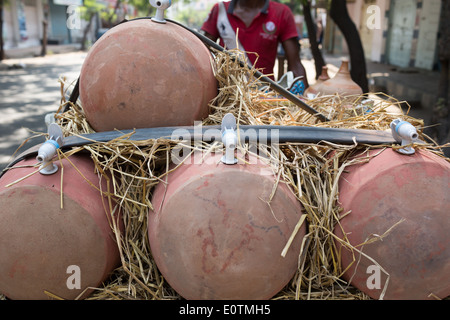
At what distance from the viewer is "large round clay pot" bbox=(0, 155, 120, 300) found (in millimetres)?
1436

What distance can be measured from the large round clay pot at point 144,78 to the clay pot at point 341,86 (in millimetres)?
1807

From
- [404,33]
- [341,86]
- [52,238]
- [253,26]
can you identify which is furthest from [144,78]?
[404,33]

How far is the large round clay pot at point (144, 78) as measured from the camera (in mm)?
1657

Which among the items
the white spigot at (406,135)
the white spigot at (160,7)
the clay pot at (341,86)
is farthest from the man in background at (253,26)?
the white spigot at (406,135)

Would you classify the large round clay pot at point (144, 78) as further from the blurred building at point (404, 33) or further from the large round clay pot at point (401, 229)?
the blurred building at point (404, 33)

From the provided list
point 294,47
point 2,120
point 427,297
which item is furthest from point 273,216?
point 2,120

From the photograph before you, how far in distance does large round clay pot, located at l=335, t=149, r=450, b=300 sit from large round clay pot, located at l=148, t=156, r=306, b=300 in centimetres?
23

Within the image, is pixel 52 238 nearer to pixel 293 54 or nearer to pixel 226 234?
pixel 226 234

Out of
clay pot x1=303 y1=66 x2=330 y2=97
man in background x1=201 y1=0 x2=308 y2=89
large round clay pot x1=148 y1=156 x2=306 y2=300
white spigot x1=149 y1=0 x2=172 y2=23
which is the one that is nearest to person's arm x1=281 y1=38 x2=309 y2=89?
man in background x1=201 y1=0 x2=308 y2=89

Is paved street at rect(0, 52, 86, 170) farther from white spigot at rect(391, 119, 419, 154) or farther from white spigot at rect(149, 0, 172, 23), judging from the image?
white spigot at rect(391, 119, 419, 154)

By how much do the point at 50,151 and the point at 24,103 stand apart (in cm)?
865

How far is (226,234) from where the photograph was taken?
1.38 meters

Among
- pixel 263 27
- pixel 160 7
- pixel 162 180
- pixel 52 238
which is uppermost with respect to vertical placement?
pixel 160 7
